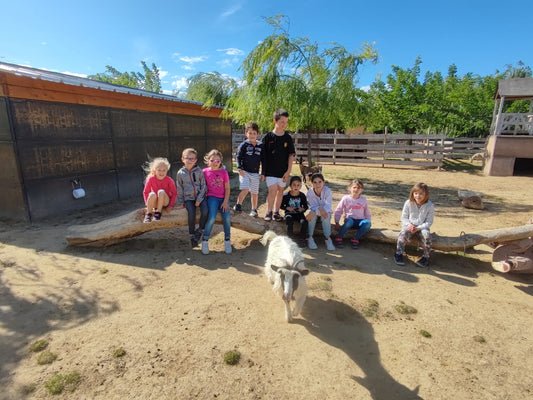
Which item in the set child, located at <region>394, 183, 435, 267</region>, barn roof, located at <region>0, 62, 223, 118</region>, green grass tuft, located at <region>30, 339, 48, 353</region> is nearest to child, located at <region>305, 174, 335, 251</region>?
child, located at <region>394, 183, 435, 267</region>

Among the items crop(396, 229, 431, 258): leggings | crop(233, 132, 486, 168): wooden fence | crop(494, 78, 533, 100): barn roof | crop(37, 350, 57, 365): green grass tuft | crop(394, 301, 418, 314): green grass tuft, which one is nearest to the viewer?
crop(37, 350, 57, 365): green grass tuft

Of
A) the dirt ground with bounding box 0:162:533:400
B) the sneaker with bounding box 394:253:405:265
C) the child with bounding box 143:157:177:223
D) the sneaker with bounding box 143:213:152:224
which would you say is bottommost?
the dirt ground with bounding box 0:162:533:400

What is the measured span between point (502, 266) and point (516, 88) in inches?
628

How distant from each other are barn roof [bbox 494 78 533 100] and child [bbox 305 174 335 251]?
51.8 feet

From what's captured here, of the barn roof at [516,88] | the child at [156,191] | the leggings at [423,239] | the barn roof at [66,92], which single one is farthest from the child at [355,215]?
the barn roof at [516,88]

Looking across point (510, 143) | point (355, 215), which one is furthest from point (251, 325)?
point (510, 143)

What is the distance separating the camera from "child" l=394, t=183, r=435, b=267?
448 cm

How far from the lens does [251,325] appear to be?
3.05 meters

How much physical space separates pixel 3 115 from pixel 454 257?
8577 millimetres

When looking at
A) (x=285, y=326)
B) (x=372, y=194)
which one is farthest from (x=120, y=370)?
(x=372, y=194)

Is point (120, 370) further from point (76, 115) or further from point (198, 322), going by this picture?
point (76, 115)

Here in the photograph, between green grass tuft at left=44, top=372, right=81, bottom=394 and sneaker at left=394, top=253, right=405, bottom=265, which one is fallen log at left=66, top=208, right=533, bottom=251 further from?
green grass tuft at left=44, top=372, right=81, bottom=394

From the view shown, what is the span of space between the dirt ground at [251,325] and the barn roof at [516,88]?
14.6 m

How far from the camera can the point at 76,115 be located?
6.79m
